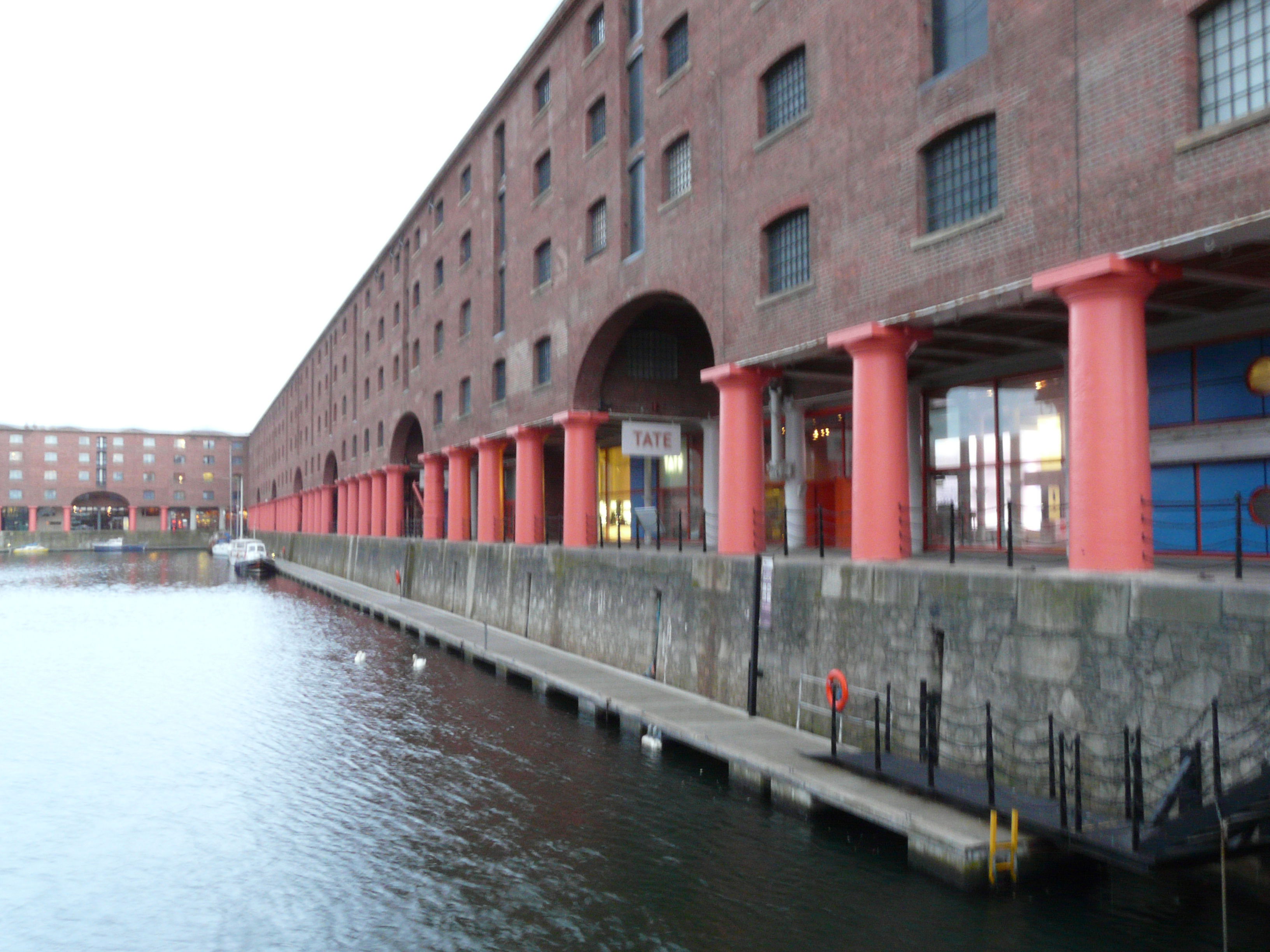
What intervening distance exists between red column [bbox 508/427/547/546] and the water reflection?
7547 millimetres

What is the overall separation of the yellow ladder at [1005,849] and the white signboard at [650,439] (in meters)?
14.4

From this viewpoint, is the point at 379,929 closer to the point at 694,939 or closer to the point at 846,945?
the point at 694,939

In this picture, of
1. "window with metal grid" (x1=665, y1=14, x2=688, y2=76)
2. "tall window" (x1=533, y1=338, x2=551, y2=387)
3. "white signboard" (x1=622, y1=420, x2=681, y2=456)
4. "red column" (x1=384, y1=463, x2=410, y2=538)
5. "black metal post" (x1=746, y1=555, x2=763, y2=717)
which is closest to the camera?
"black metal post" (x1=746, y1=555, x2=763, y2=717)

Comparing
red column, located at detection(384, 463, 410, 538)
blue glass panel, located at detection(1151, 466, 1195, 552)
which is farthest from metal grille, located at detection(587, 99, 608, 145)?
red column, located at detection(384, 463, 410, 538)

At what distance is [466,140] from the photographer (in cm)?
3722

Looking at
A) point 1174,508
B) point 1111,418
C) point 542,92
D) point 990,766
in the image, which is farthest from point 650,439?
point 990,766

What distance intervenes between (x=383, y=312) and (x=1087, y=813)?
4797 centimetres

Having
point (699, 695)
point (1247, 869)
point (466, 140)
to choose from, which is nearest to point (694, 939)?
point (1247, 869)

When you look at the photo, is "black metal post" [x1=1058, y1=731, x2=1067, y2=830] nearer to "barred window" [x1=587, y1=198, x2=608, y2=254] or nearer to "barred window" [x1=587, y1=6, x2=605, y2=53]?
"barred window" [x1=587, y1=198, x2=608, y2=254]

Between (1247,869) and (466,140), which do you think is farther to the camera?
(466,140)

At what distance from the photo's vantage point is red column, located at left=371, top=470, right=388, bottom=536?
5178 centimetres

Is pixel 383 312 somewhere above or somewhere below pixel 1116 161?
above

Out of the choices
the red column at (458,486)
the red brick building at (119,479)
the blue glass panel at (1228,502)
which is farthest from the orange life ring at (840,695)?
the red brick building at (119,479)

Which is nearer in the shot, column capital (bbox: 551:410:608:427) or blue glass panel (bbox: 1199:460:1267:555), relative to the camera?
blue glass panel (bbox: 1199:460:1267:555)
